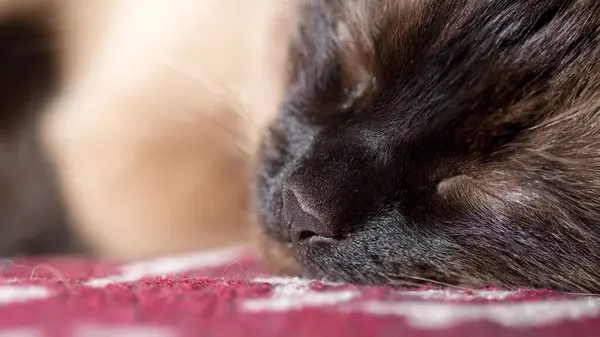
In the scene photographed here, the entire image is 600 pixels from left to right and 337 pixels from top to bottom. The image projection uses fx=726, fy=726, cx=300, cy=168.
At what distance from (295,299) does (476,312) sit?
0.13 metres

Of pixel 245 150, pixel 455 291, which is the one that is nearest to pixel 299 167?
pixel 455 291

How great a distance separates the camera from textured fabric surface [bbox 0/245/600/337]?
0.45 m

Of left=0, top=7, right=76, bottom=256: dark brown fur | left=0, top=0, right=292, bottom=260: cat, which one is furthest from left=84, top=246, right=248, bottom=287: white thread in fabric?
left=0, top=7, right=76, bottom=256: dark brown fur

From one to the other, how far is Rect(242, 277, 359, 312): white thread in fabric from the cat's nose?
0.57 ft

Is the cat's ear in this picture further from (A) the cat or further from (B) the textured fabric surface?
(B) the textured fabric surface

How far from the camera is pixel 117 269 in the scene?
88cm

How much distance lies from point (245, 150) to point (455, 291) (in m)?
0.58

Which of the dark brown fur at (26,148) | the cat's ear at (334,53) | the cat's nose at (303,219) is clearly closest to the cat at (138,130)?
the dark brown fur at (26,148)

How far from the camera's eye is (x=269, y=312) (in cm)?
49

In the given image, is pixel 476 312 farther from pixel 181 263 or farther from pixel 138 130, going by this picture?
pixel 138 130

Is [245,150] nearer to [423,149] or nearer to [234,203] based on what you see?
[234,203]

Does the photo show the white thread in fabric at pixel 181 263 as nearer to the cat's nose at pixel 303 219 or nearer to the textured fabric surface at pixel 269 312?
the cat's nose at pixel 303 219

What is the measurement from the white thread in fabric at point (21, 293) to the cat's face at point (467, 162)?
1.03 feet

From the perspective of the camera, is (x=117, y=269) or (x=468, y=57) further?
(x=117, y=269)
